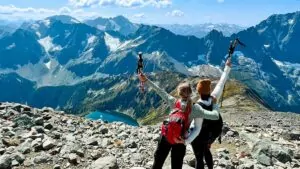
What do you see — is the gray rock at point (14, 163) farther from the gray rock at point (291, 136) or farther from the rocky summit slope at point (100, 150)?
the gray rock at point (291, 136)

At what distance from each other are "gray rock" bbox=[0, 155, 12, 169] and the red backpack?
270 inches

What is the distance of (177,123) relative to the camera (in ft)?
39.8

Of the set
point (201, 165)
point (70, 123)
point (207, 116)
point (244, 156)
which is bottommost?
point (70, 123)

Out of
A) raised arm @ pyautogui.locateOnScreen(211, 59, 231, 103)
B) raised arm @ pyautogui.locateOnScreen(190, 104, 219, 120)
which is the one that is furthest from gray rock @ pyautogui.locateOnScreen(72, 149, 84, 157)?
raised arm @ pyautogui.locateOnScreen(190, 104, 219, 120)

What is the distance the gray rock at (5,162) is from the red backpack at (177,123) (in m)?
6.86

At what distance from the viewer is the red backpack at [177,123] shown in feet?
39.6

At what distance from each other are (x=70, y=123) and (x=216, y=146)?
971 cm

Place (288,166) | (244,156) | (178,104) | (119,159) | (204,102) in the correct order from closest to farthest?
(178,104) < (204,102) < (119,159) < (288,166) < (244,156)

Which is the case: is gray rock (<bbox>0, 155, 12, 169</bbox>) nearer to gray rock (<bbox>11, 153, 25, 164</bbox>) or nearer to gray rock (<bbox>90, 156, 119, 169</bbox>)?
gray rock (<bbox>11, 153, 25, 164</bbox>)

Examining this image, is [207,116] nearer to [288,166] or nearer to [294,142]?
[288,166]

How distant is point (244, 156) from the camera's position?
2003 cm

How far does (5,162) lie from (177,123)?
7.31 meters

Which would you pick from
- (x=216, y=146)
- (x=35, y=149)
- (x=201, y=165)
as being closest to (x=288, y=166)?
(x=216, y=146)

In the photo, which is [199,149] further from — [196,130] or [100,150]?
[100,150]
